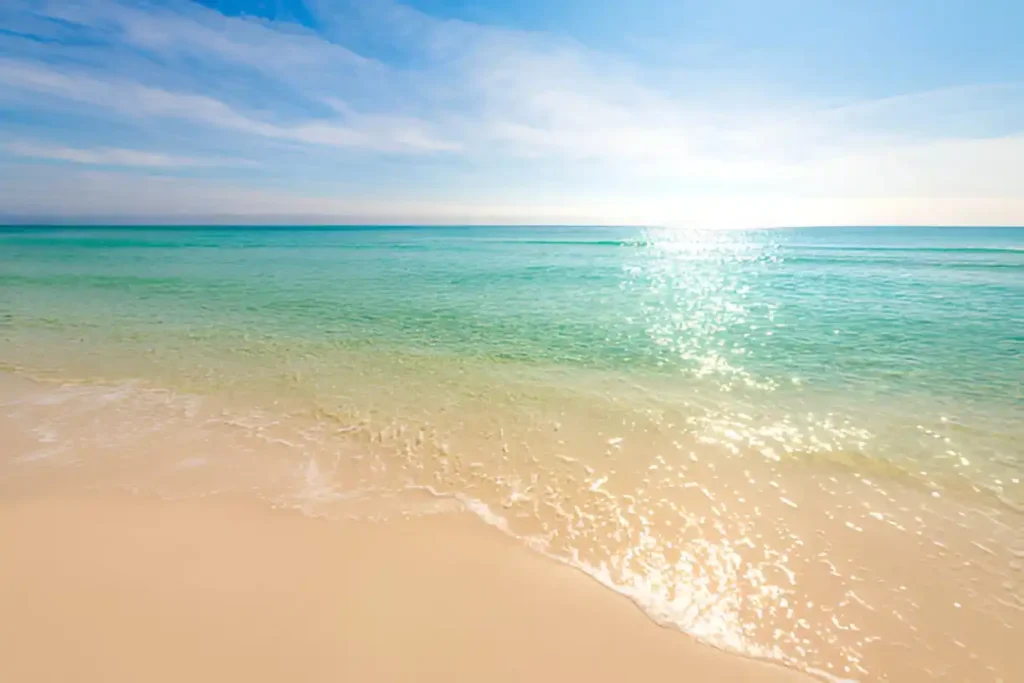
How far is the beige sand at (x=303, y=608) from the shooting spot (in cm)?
329

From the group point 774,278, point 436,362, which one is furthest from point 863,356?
point 774,278

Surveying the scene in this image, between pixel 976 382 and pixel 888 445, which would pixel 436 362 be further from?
pixel 976 382

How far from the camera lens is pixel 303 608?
3768 millimetres

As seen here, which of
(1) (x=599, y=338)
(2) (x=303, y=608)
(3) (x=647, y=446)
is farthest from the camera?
(1) (x=599, y=338)

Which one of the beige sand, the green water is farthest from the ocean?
the beige sand

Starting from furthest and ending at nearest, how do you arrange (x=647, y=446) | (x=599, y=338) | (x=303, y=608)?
(x=599, y=338) < (x=647, y=446) < (x=303, y=608)

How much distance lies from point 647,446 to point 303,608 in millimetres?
4766

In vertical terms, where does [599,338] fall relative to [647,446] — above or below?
above

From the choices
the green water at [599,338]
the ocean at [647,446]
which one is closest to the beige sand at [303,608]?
the ocean at [647,446]

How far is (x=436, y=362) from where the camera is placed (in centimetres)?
→ 1090

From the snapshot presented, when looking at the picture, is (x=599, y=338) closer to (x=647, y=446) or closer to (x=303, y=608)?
(x=647, y=446)

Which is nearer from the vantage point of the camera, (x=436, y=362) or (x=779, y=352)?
(x=436, y=362)

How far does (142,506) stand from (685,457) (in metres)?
6.77

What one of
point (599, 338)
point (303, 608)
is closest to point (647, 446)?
point (303, 608)
